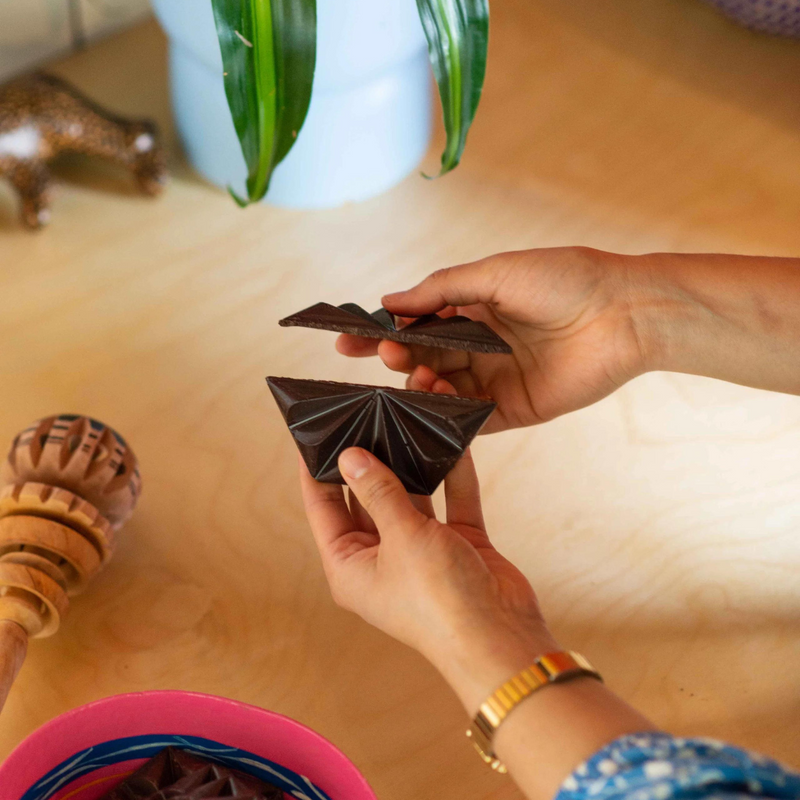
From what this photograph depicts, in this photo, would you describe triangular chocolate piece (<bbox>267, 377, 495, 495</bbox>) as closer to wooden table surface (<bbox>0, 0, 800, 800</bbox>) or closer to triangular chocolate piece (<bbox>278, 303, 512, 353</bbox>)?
triangular chocolate piece (<bbox>278, 303, 512, 353</bbox>)

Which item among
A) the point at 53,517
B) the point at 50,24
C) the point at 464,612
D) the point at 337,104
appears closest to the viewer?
the point at 464,612

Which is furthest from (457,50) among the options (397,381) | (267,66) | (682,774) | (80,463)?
(682,774)

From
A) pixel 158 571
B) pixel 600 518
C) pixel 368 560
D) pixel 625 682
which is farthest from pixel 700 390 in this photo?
pixel 158 571

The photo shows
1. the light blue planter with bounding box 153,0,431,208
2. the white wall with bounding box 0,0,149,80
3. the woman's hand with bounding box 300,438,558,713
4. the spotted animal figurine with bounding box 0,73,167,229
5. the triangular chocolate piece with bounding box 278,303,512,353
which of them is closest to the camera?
the woman's hand with bounding box 300,438,558,713

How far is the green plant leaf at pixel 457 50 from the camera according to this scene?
0.64 m

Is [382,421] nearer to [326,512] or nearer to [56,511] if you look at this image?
[326,512]

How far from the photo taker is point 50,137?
0.84m

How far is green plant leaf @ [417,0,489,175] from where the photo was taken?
2.11ft

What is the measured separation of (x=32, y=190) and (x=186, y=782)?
0.62 meters

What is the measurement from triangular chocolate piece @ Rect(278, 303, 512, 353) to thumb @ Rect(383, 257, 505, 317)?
0.17 ft

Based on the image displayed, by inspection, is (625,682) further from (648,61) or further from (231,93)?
(648,61)

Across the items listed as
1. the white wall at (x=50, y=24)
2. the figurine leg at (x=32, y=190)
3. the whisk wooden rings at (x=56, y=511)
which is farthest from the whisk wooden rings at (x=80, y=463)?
the white wall at (x=50, y=24)

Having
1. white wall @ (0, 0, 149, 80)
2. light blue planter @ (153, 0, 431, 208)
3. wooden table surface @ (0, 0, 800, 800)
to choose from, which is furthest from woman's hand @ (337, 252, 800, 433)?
white wall @ (0, 0, 149, 80)

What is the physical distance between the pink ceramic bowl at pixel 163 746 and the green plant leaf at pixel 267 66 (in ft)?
1.43
